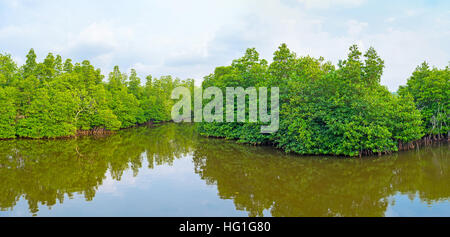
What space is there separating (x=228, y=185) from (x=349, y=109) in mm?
8681

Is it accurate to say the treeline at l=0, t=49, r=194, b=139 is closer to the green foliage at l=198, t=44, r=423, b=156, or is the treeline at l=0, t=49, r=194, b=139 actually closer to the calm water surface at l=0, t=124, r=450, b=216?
the calm water surface at l=0, t=124, r=450, b=216

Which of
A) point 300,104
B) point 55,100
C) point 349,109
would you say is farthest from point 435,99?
point 55,100

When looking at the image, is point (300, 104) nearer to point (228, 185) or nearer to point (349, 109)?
point (349, 109)

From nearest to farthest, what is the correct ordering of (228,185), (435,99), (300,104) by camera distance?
(228,185), (300,104), (435,99)

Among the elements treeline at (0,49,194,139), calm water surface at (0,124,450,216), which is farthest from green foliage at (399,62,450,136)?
treeline at (0,49,194,139)

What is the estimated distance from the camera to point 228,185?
1055 cm

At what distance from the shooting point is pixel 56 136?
26.7 meters

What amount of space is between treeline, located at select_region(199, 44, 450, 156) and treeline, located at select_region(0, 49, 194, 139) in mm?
21695

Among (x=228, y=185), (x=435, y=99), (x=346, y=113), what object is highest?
(x=435, y=99)

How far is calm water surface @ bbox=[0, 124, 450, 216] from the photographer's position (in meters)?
7.89

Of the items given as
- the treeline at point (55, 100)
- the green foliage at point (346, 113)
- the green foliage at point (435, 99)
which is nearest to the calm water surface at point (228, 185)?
the green foliage at point (346, 113)

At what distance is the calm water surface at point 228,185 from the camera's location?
7.89m

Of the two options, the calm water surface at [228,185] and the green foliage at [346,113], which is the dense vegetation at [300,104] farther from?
the calm water surface at [228,185]
